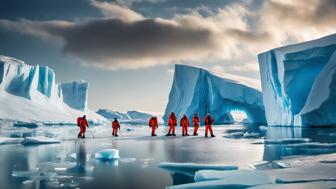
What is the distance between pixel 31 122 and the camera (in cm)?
4072

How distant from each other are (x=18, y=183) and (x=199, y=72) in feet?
119

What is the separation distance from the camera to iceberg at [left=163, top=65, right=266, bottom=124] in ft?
129

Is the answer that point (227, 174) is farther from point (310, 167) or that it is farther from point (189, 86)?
point (189, 86)

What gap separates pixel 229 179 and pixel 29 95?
46.9m

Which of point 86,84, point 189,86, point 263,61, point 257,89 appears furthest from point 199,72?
point 86,84

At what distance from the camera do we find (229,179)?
13.9ft

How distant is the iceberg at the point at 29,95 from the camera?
Result: 42719 mm

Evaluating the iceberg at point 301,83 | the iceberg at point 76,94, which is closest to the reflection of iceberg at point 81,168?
the iceberg at point 301,83

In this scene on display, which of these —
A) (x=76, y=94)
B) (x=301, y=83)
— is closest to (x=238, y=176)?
(x=301, y=83)

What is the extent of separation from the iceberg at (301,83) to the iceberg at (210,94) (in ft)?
23.1

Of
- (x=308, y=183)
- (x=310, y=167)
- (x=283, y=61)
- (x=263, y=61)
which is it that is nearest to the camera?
(x=308, y=183)

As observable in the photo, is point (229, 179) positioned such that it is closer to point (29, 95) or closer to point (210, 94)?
point (210, 94)

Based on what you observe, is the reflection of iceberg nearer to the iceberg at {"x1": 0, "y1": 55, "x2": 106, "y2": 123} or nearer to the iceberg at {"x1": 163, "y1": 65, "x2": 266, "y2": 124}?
the iceberg at {"x1": 163, "y1": 65, "x2": 266, "y2": 124}

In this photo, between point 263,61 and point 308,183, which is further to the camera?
point 263,61
